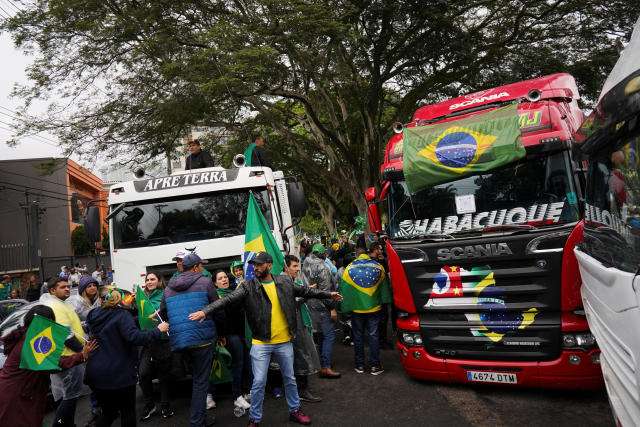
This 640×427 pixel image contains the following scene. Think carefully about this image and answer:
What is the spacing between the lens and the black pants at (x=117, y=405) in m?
4.24

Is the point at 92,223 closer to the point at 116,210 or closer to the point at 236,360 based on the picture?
the point at 116,210

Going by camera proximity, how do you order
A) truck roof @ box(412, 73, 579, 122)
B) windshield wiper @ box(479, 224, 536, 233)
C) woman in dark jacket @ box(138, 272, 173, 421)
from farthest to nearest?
truck roof @ box(412, 73, 579, 122) < woman in dark jacket @ box(138, 272, 173, 421) < windshield wiper @ box(479, 224, 536, 233)

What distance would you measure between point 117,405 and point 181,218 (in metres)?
3.33

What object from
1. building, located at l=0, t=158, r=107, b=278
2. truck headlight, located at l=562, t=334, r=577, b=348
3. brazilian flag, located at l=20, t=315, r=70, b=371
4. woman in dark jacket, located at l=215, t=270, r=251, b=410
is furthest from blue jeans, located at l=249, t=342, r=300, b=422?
building, located at l=0, t=158, r=107, b=278

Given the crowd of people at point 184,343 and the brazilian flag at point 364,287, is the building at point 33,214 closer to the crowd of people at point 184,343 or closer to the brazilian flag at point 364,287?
the crowd of people at point 184,343

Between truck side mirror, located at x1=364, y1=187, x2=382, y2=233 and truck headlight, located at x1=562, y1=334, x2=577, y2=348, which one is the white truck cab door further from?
truck side mirror, located at x1=364, y1=187, x2=382, y2=233

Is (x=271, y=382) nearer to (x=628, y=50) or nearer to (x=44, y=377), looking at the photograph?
(x=44, y=377)

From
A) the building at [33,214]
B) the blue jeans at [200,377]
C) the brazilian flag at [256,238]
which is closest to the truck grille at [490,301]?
the brazilian flag at [256,238]

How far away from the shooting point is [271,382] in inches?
256

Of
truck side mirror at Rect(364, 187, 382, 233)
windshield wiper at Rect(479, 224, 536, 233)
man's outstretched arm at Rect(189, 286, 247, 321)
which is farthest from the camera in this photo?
truck side mirror at Rect(364, 187, 382, 233)

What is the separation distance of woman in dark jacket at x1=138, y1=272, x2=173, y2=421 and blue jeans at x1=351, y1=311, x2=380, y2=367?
2540mm

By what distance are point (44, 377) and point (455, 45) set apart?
12.7 metres

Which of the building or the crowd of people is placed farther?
the building

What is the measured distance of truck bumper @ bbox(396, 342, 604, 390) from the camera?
483cm
